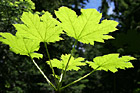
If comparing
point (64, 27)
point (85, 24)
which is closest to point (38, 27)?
point (64, 27)

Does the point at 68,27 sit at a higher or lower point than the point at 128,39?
lower

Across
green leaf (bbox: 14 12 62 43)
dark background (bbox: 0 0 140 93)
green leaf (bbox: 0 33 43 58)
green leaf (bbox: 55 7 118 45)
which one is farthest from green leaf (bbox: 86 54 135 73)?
dark background (bbox: 0 0 140 93)

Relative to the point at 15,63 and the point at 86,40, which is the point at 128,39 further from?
the point at 86,40

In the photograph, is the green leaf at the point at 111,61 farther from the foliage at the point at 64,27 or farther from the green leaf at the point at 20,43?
the green leaf at the point at 20,43

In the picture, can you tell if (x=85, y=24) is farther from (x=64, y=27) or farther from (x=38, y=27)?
(x=38, y=27)

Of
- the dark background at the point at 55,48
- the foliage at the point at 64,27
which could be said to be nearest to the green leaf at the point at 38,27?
the foliage at the point at 64,27

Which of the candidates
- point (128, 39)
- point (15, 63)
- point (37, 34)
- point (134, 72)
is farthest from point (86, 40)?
point (134, 72)
